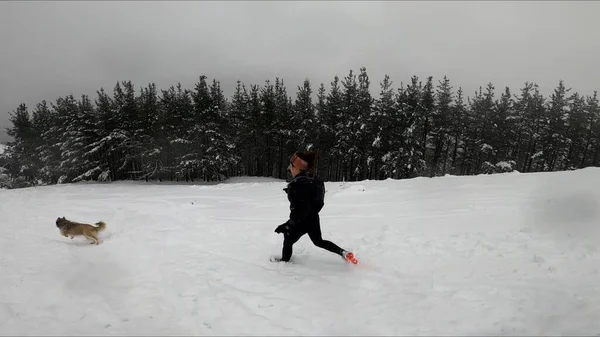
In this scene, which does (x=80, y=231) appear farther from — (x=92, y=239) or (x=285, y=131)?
(x=285, y=131)

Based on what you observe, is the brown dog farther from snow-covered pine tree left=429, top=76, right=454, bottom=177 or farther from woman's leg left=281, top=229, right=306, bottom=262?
snow-covered pine tree left=429, top=76, right=454, bottom=177

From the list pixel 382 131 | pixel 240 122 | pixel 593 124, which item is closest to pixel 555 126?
pixel 593 124

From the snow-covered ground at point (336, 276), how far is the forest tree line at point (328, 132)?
26.1 meters

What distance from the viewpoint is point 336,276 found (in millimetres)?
5035

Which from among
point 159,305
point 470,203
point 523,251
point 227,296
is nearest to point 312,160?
point 227,296

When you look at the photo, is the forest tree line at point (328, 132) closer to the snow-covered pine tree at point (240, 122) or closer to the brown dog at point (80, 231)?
the snow-covered pine tree at point (240, 122)

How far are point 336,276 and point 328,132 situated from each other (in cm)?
3277

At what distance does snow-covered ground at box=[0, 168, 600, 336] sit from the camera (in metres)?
3.51

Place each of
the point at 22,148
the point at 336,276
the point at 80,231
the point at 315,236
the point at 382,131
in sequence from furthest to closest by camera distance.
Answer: the point at 22,148 < the point at 382,131 < the point at 80,231 < the point at 315,236 < the point at 336,276

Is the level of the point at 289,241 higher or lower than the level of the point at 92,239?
higher

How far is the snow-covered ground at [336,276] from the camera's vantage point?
3.51 metres

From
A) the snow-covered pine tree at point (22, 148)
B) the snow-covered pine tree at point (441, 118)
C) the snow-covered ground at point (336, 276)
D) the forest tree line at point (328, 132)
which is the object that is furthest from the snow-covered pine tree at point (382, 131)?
the snow-covered pine tree at point (22, 148)

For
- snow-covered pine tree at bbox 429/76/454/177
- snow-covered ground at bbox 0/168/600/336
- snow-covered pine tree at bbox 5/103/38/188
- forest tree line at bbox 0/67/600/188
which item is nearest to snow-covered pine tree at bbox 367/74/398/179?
→ forest tree line at bbox 0/67/600/188

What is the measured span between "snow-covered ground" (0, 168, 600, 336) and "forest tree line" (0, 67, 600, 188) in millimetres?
26103
